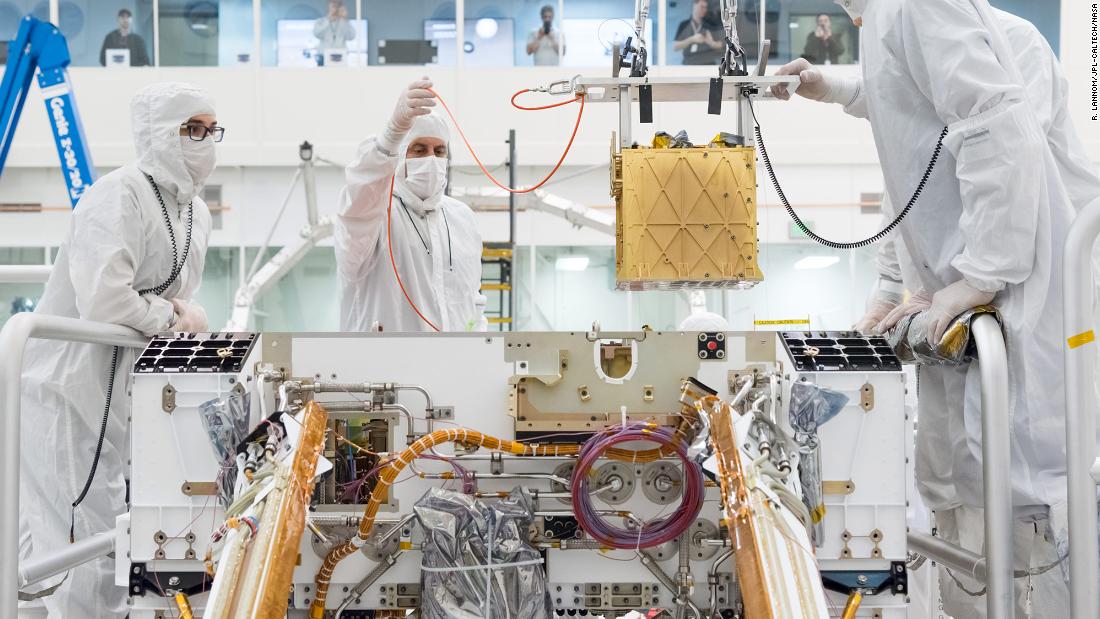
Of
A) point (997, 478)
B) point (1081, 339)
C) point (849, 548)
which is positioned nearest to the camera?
point (1081, 339)

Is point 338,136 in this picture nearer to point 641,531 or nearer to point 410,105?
point 410,105

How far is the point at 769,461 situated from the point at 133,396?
1.53 m

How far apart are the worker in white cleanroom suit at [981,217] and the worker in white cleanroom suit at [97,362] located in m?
2.19

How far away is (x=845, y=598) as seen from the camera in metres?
2.43

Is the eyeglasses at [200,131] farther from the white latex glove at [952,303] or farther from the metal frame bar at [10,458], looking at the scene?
the white latex glove at [952,303]

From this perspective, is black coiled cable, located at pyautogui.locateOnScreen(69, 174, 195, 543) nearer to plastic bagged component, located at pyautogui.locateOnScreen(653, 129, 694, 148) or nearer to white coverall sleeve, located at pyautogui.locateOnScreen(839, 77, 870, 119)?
plastic bagged component, located at pyautogui.locateOnScreen(653, 129, 694, 148)

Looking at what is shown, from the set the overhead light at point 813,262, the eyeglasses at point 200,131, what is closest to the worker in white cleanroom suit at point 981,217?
the eyeglasses at point 200,131

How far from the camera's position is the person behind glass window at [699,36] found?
34.6ft

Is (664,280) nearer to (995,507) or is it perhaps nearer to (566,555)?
(566,555)

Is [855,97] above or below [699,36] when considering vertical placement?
below

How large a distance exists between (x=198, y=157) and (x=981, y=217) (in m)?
2.51

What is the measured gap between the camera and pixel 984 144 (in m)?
2.34

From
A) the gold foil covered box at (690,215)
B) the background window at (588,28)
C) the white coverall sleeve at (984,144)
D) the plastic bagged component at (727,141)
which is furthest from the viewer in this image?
the background window at (588,28)

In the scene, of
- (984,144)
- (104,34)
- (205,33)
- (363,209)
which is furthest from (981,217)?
(104,34)
